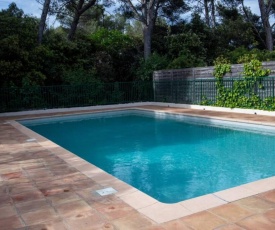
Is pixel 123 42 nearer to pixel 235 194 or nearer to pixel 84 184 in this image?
pixel 84 184

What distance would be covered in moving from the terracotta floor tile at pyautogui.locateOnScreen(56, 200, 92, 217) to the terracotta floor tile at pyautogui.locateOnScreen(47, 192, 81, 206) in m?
0.10

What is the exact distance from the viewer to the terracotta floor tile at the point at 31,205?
11.7 ft

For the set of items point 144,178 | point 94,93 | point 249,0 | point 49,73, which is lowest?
point 144,178

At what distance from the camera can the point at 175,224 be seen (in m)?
3.07

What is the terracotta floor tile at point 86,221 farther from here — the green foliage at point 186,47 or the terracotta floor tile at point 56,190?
the green foliage at point 186,47

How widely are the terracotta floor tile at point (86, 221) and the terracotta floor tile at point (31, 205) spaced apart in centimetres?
58

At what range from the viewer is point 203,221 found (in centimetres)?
311

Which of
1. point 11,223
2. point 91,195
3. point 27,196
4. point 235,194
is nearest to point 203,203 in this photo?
point 235,194

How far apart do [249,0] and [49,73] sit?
18.4m

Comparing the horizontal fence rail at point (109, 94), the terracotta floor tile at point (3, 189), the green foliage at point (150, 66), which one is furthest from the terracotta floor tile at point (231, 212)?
the green foliage at point (150, 66)

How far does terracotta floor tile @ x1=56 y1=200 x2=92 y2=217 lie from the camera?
3428 millimetres

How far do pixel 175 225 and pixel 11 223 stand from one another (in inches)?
69.1

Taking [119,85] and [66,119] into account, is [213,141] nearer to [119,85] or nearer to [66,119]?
[66,119]

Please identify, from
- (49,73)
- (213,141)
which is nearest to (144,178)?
(213,141)
